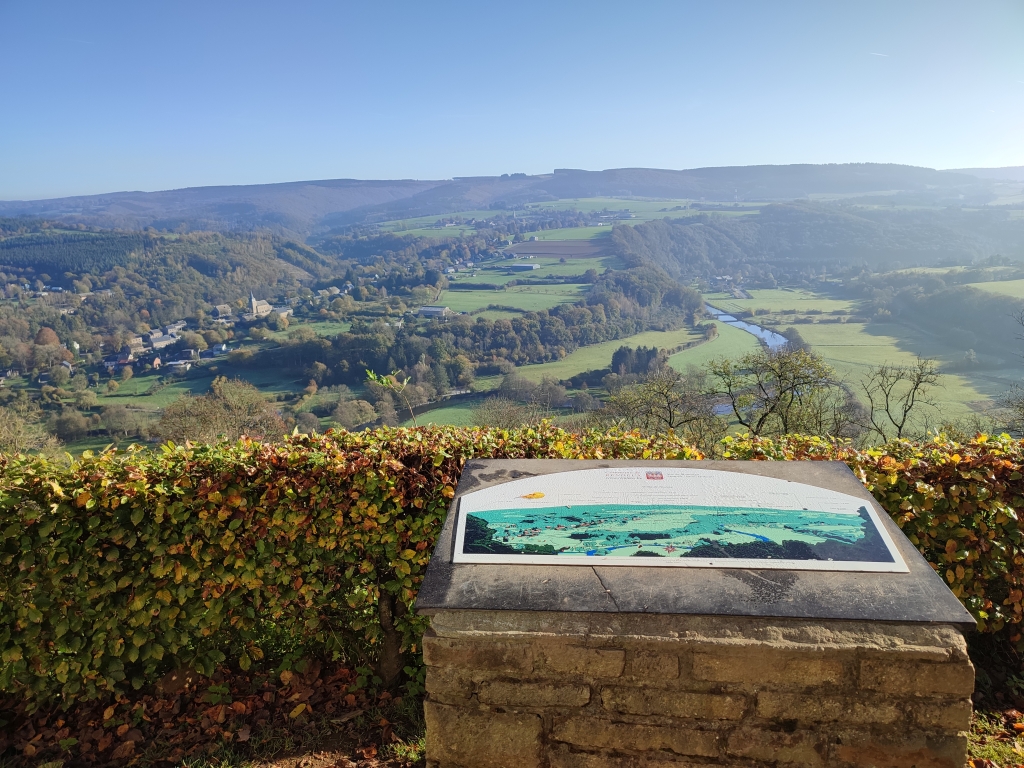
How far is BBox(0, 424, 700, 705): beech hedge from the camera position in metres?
2.96

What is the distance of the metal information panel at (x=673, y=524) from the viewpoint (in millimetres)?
2318

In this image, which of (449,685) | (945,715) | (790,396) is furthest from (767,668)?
(790,396)

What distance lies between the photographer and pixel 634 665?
6.97 ft

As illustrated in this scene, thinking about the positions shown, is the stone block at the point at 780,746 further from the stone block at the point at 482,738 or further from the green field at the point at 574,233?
the green field at the point at 574,233

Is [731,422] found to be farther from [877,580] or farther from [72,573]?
[72,573]

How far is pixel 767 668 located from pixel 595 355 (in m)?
37.3

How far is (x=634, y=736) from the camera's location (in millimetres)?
2176

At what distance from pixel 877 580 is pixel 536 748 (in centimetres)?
142

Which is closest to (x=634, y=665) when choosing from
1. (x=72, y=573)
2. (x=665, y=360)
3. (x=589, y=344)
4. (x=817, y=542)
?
(x=817, y=542)

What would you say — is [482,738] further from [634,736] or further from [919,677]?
[919,677]

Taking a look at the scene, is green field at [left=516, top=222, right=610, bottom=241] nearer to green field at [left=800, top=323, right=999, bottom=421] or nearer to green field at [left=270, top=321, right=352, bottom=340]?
green field at [left=270, top=321, right=352, bottom=340]

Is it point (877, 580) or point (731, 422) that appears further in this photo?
point (731, 422)

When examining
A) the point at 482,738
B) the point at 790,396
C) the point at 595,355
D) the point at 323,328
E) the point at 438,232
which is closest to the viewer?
the point at 482,738

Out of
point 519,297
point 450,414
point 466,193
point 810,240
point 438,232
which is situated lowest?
point 450,414
